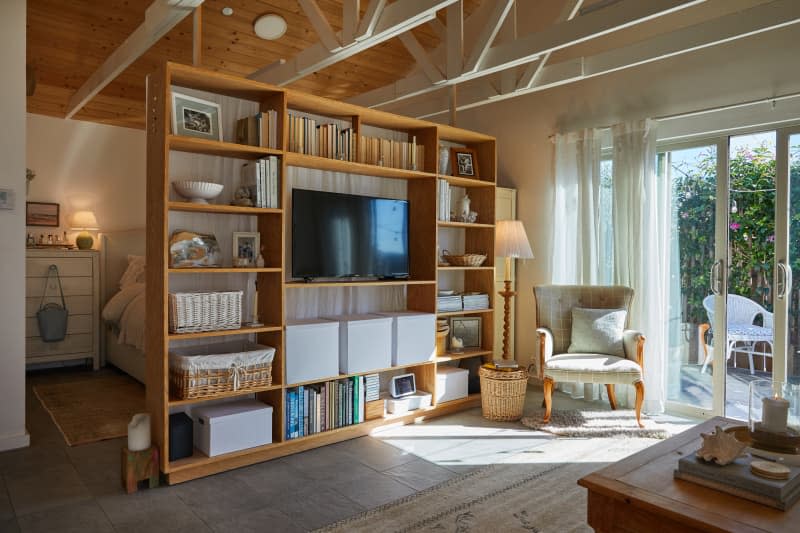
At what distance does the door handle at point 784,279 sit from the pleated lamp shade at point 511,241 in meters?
1.66

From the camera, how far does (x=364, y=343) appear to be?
350cm

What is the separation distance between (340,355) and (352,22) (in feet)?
6.98

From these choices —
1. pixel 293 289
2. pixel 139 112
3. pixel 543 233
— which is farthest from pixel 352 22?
pixel 139 112

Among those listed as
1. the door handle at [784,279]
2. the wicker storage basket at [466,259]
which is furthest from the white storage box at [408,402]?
the door handle at [784,279]

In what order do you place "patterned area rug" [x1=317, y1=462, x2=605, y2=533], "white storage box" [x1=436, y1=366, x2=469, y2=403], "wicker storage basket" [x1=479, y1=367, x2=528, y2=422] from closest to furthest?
"patterned area rug" [x1=317, y1=462, x2=605, y2=533] → "wicker storage basket" [x1=479, y1=367, x2=528, y2=422] → "white storage box" [x1=436, y1=366, x2=469, y2=403]

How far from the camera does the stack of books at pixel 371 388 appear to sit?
359 cm

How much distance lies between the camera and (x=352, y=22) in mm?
3465

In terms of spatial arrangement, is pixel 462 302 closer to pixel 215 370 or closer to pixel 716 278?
pixel 716 278

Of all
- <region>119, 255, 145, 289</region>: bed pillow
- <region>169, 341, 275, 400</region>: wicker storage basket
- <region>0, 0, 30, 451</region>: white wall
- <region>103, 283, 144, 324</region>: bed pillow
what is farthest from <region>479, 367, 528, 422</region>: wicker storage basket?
<region>119, 255, 145, 289</region>: bed pillow

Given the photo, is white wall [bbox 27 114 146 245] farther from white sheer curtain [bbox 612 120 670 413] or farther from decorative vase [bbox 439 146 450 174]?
white sheer curtain [bbox 612 120 670 413]

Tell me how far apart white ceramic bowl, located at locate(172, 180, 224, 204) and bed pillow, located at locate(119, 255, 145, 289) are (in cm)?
299

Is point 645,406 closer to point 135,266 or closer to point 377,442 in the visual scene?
point 377,442

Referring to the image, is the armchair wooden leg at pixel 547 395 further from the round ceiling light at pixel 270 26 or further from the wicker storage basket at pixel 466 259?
the round ceiling light at pixel 270 26

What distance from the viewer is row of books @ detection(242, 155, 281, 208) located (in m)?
3.06
